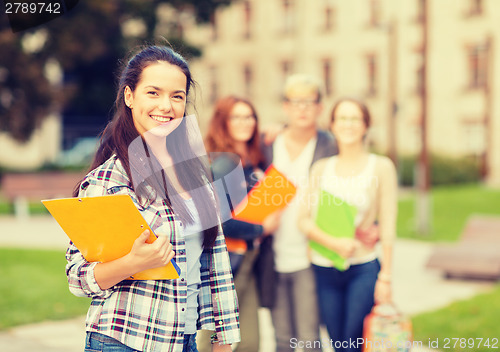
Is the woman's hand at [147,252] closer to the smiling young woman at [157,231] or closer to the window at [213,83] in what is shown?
the smiling young woman at [157,231]

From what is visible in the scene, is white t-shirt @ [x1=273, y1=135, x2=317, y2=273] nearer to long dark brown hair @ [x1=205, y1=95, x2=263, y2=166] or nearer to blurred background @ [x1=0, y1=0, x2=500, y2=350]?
long dark brown hair @ [x1=205, y1=95, x2=263, y2=166]

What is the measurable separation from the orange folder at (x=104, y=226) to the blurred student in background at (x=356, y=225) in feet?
6.30

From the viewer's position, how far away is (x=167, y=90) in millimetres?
2219

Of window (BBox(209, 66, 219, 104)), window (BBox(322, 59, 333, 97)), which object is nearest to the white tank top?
window (BBox(322, 59, 333, 97))

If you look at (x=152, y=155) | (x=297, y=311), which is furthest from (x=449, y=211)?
(x=152, y=155)

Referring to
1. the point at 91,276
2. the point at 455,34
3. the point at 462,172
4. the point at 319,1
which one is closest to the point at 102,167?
the point at 91,276

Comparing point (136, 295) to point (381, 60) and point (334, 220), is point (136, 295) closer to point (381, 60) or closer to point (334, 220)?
point (334, 220)

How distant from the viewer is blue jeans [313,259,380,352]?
381 centimetres

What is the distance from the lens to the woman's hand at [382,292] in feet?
12.4

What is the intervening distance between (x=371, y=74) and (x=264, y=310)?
2828cm

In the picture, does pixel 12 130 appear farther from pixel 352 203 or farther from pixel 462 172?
pixel 462 172

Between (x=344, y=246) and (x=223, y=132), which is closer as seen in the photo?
(x=344, y=246)

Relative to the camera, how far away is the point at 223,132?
154 inches

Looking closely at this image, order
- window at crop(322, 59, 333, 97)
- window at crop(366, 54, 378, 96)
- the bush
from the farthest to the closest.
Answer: window at crop(322, 59, 333, 97), window at crop(366, 54, 378, 96), the bush
